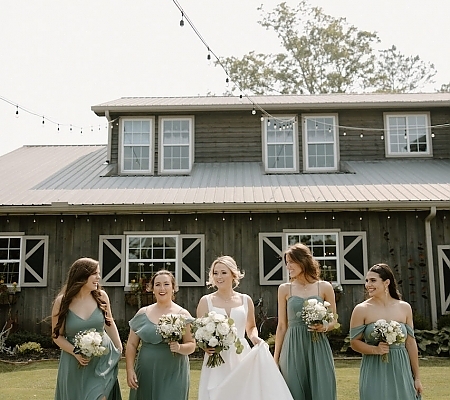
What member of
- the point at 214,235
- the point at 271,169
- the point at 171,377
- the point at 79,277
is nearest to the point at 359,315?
the point at 171,377

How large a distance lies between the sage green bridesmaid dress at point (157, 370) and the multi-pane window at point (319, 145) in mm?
10787

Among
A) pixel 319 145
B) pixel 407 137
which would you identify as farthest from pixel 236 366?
pixel 407 137

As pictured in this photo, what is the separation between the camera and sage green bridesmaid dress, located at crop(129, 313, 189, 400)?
491cm

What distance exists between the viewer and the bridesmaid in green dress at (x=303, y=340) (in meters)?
5.06

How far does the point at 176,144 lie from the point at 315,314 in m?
11.1

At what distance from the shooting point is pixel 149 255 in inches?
501

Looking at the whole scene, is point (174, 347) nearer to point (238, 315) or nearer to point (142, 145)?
point (238, 315)

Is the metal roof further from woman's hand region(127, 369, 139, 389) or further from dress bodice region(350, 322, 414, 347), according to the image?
woman's hand region(127, 369, 139, 389)

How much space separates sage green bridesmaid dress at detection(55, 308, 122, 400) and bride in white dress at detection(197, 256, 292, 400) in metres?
0.81

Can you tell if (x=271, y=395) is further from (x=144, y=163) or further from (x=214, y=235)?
(x=144, y=163)

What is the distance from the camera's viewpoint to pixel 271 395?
488 centimetres

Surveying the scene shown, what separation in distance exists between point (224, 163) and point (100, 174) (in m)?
3.26

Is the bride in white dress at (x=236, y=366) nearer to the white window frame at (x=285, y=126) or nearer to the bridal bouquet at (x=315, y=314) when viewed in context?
the bridal bouquet at (x=315, y=314)

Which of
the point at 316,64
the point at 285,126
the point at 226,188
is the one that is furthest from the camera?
the point at 316,64
